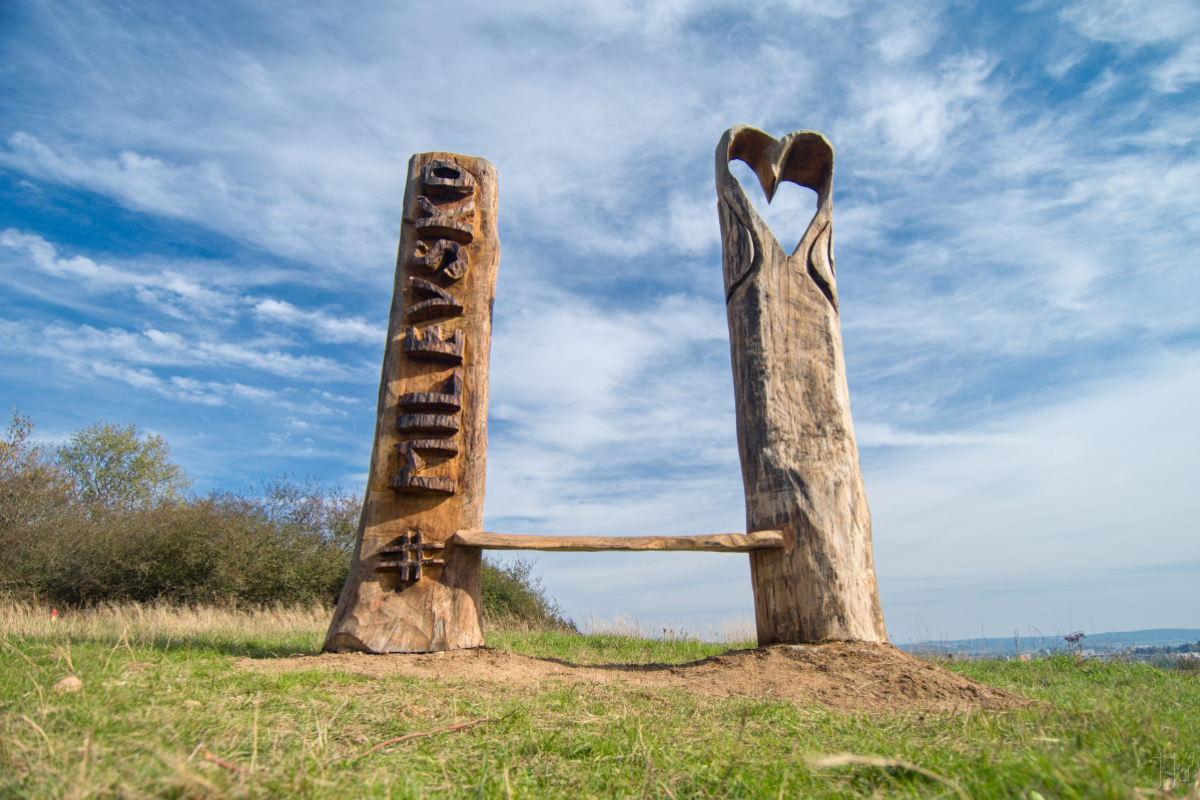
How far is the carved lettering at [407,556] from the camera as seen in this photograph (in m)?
4.94

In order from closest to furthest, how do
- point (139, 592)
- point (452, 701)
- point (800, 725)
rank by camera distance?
point (800, 725)
point (452, 701)
point (139, 592)

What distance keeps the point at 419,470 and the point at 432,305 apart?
4.47ft

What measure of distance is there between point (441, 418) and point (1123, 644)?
772 centimetres

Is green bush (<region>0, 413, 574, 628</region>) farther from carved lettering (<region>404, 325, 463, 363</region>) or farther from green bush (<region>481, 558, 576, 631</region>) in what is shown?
carved lettering (<region>404, 325, 463, 363</region>)

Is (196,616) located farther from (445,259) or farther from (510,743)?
(510,743)

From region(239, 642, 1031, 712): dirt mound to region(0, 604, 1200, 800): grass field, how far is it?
0.52 meters

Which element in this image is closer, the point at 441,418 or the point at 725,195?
the point at 441,418

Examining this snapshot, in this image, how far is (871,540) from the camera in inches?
198

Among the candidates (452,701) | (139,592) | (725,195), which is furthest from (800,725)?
(139,592)

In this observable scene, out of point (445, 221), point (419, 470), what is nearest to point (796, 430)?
point (419, 470)

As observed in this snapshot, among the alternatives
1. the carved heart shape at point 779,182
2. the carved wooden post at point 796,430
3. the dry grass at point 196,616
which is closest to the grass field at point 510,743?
the carved wooden post at point 796,430

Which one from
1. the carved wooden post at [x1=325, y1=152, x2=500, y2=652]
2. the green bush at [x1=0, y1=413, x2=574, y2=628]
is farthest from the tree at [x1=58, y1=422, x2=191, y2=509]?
the carved wooden post at [x1=325, y1=152, x2=500, y2=652]

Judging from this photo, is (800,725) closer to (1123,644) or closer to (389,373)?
(389,373)

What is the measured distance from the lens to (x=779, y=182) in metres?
6.39
